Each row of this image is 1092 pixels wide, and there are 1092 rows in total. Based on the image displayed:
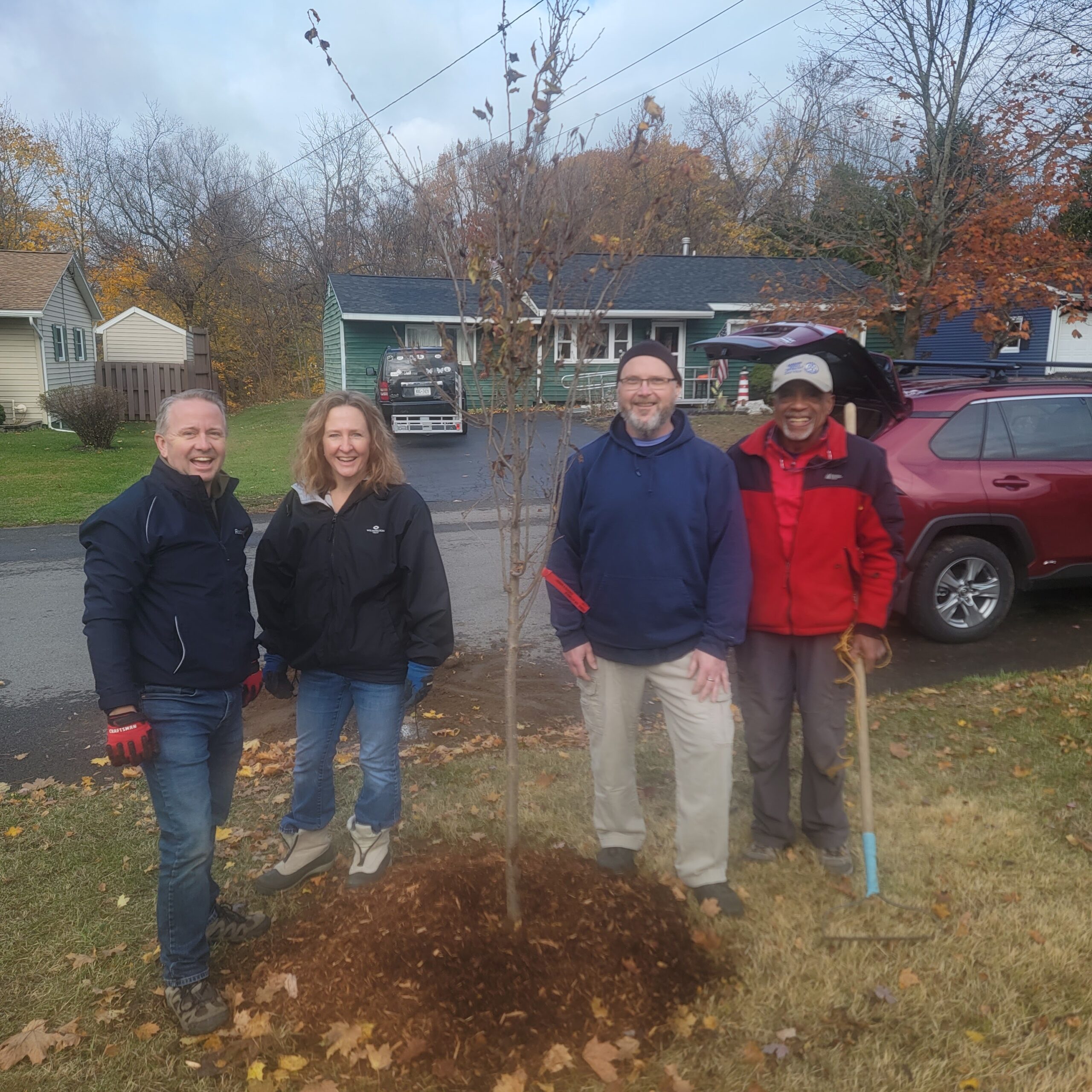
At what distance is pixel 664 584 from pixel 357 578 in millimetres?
1072

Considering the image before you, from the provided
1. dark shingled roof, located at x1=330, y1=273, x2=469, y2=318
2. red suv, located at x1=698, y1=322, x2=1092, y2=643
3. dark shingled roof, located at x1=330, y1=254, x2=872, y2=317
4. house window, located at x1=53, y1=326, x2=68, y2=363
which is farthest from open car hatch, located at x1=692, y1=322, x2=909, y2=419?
house window, located at x1=53, y1=326, x2=68, y2=363

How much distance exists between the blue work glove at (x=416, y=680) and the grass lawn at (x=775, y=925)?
74cm

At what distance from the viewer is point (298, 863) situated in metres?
3.67

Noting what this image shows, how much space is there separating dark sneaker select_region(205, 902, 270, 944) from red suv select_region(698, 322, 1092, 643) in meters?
4.64

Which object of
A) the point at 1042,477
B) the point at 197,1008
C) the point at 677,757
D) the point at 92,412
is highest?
the point at 92,412

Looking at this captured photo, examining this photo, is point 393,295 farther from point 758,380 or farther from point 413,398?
point 758,380

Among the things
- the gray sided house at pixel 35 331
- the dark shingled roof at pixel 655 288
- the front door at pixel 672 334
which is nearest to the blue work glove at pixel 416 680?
the dark shingled roof at pixel 655 288

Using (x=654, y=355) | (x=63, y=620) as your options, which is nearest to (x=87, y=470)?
(x=63, y=620)

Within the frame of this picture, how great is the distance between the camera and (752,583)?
11.2ft

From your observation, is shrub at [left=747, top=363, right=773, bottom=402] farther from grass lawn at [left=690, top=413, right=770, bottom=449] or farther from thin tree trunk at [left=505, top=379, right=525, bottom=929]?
thin tree trunk at [left=505, top=379, right=525, bottom=929]

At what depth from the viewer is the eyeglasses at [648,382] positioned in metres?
3.12

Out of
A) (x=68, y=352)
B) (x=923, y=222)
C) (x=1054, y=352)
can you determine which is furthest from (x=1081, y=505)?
(x=68, y=352)

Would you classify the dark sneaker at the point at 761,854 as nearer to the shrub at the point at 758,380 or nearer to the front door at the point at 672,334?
the shrub at the point at 758,380

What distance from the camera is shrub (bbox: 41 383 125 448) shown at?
18.6m
